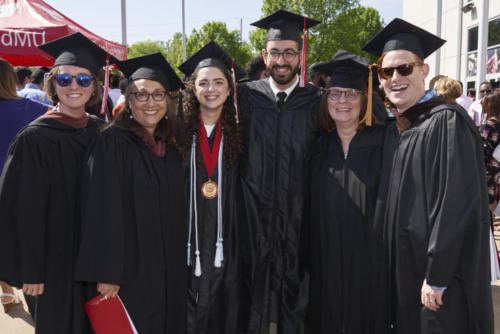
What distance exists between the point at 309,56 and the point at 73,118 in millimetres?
22906

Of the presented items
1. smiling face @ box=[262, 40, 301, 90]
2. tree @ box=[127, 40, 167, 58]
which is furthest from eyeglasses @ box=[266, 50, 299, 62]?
tree @ box=[127, 40, 167, 58]

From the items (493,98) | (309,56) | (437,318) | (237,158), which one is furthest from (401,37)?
(309,56)

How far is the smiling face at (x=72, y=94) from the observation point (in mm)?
2430

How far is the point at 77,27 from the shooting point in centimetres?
698

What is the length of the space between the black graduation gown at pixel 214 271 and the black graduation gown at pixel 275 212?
0.38 ft

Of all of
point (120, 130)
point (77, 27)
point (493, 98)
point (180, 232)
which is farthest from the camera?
point (77, 27)

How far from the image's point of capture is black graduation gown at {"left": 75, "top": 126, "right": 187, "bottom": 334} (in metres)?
2.16

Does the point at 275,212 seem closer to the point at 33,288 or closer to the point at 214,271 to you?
the point at 214,271

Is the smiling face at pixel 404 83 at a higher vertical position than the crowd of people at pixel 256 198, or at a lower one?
higher

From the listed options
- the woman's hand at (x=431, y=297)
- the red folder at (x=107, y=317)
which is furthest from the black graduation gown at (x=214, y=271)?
the woman's hand at (x=431, y=297)

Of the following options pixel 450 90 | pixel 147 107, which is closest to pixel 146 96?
pixel 147 107

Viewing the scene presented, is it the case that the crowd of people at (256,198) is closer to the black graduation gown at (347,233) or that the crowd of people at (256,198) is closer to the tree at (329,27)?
the black graduation gown at (347,233)

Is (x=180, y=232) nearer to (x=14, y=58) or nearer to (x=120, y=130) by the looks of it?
(x=120, y=130)

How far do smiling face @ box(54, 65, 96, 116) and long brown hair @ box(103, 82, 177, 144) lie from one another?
0.85 ft
